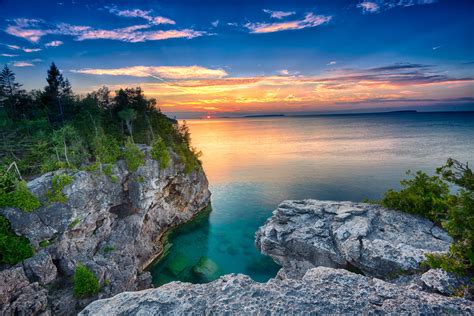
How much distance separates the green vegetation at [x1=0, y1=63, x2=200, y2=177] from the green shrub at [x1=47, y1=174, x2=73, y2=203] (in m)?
3.18

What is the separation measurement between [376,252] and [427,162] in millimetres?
67566

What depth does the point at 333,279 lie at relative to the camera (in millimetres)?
9781

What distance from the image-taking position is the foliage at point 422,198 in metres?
18.2

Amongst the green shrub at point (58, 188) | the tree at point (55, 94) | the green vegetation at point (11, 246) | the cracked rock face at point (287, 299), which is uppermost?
the tree at point (55, 94)

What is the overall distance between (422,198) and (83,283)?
2738cm

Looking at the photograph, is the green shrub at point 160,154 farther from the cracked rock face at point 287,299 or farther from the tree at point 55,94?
the cracked rock face at point 287,299

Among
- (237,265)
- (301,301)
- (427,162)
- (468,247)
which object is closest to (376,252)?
(468,247)

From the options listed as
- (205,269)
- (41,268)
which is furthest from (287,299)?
(205,269)

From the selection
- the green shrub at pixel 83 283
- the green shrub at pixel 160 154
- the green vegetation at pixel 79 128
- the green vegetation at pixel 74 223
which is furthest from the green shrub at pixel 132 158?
the green shrub at pixel 83 283

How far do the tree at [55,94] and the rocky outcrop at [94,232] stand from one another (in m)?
23.0

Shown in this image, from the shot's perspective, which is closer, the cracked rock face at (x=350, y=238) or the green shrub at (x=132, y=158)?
the cracked rock face at (x=350, y=238)

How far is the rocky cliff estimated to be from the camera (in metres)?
8.25

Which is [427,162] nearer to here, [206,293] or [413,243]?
[413,243]

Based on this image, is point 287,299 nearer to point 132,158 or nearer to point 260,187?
point 132,158
